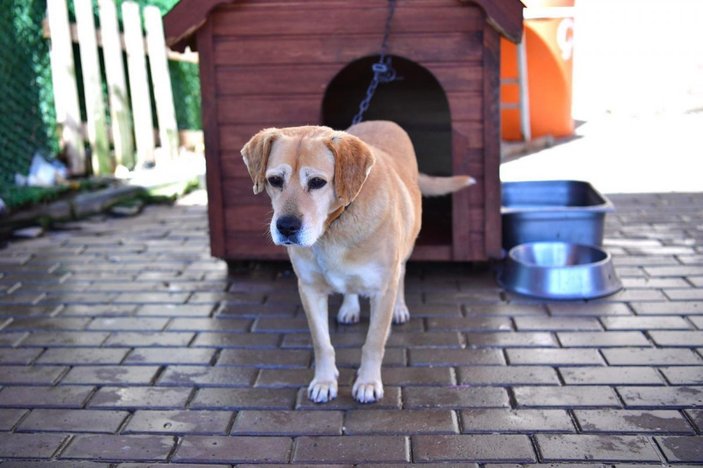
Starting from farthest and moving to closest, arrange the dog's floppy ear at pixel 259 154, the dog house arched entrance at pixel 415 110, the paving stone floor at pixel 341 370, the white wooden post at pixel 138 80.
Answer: the white wooden post at pixel 138 80 → the dog house arched entrance at pixel 415 110 → the dog's floppy ear at pixel 259 154 → the paving stone floor at pixel 341 370

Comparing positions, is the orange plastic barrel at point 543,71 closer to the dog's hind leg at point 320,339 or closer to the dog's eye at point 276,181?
the dog's hind leg at point 320,339

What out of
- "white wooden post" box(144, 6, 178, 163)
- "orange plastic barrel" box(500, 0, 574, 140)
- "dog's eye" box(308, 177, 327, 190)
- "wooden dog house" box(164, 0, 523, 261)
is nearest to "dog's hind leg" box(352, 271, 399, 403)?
"dog's eye" box(308, 177, 327, 190)

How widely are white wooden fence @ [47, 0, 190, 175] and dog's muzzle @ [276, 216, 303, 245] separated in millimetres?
5292

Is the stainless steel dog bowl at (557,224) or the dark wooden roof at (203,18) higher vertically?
the dark wooden roof at (203,18)

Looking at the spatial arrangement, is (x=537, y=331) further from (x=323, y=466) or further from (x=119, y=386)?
(x=119, y=386)

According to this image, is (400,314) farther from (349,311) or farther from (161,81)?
(161,81)

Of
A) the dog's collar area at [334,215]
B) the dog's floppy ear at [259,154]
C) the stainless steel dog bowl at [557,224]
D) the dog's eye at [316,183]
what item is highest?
the dog's floppy ear at [259,154]

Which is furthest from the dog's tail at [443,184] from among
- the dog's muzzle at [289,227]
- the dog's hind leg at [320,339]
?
the dog's muzzle at [289,227]

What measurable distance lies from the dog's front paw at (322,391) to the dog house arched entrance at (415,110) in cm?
293

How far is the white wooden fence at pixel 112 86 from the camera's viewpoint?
7660mm

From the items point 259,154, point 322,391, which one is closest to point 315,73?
point 259,154

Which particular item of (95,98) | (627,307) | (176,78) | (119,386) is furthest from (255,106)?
(176,78)

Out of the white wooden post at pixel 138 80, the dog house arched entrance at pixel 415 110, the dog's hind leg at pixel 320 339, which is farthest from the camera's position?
the white wooden post at pixel 138 80

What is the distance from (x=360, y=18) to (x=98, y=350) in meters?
2.49
